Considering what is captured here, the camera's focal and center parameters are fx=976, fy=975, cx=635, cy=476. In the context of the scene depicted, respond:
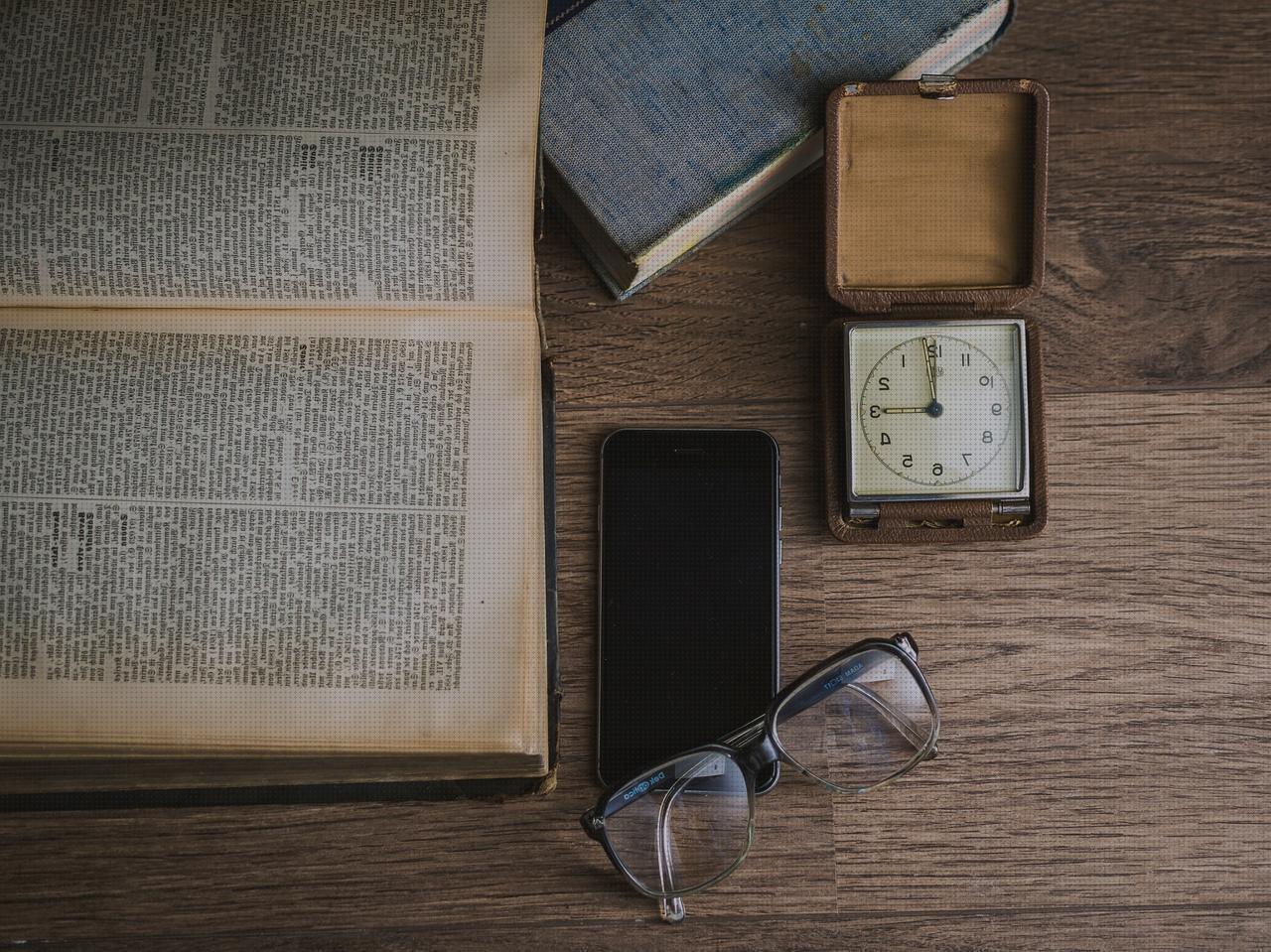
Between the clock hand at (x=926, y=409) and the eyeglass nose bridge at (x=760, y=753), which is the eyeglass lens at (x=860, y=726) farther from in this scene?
the clock hand at (x=926, y=409)

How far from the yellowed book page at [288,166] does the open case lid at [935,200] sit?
0.78 ft

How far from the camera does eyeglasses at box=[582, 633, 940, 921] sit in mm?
726

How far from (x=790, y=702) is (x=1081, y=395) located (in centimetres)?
34

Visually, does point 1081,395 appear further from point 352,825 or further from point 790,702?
point 352,825

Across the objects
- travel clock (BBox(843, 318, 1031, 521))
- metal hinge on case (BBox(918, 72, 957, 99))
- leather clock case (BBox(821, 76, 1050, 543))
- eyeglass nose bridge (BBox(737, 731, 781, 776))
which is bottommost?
eyeglass nose bridge (BBox(737, 731, 781, 776))

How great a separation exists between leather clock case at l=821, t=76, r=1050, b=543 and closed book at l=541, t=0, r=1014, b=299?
39mm

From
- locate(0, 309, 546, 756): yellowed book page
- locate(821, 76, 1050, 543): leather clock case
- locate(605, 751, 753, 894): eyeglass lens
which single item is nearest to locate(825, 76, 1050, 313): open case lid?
locate(821, 76, 1050, 543): leather clock case

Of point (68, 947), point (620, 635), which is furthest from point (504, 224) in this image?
point (68, 947)

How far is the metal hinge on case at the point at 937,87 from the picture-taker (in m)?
0.71

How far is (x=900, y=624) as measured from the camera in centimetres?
77

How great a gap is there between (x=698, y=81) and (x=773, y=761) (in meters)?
0.51

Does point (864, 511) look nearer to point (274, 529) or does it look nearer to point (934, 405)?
point (934, 405)

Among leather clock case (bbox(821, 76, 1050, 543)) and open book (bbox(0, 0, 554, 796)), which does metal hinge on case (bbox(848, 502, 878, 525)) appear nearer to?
leather clock case (bbox(821, 76, 1050, 543))

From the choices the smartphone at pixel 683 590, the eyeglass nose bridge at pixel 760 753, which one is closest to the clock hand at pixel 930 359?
the smartphone at pixel 683 590
